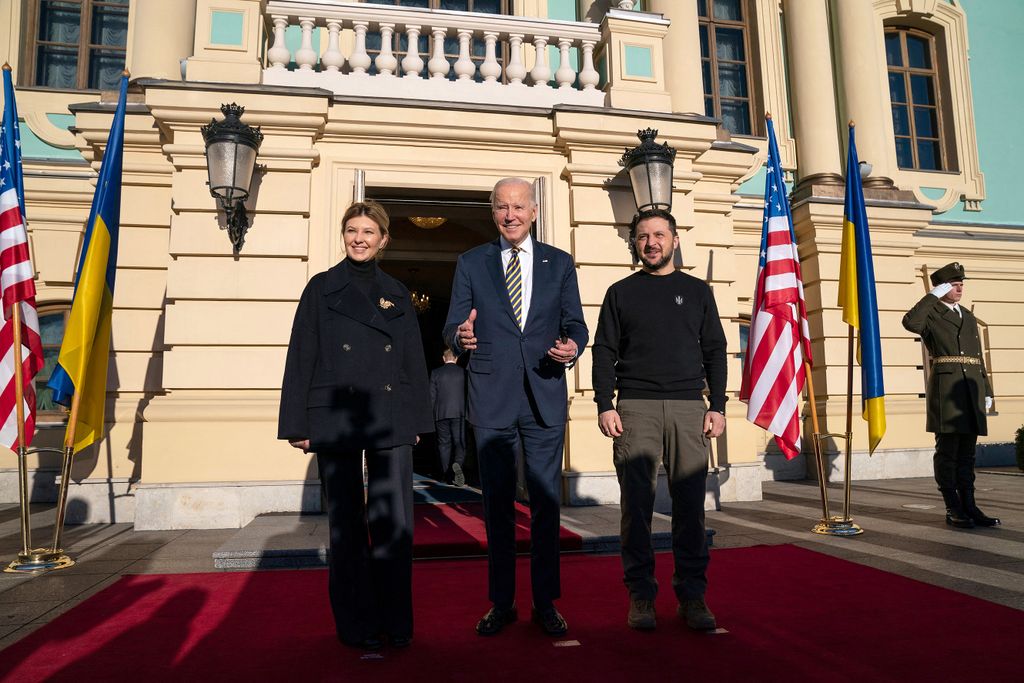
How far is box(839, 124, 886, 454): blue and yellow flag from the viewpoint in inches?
202

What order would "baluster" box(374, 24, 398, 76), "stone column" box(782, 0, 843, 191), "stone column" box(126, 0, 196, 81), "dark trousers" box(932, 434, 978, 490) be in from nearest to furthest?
"dark trousers" box(932, 434, 978, 490) < "baluster" box(374, 24, 398, 76) < "stone column" box(126, 0, 196, 81) < "stone column" box(782, 0, 843, 191)

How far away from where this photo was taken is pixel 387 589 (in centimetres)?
264

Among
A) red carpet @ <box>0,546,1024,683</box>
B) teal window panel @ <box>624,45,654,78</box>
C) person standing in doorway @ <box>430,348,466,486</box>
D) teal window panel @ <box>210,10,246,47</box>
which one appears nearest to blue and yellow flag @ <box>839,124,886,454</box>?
red carpet @ <box>0,546,1024,683</box>

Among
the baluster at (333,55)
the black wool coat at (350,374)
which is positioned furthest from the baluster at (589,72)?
the black wool coat at (350,374)

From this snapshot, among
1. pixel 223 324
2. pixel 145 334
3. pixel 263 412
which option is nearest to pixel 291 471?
pixel 263 412

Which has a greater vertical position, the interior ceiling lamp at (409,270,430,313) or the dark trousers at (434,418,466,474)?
the interior ceiling lamp at (409,270,430,313)

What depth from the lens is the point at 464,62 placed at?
6551 millimetres

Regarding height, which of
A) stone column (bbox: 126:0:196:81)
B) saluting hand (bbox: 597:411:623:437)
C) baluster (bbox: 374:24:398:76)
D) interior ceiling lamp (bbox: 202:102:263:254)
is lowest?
saluting hand (bbox: 597:411:623:437)

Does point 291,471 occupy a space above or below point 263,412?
below

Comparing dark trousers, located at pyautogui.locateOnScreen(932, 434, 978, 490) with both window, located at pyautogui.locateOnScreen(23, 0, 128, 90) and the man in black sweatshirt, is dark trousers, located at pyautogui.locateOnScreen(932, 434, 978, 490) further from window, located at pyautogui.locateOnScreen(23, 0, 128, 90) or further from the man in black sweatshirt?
window, located at pyautogui.locateOnScreen(23, 0, 128, 90)

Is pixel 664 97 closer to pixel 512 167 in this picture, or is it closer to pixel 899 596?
pixel 512 167

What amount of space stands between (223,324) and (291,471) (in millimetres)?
1386

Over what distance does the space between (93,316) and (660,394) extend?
3.88 m

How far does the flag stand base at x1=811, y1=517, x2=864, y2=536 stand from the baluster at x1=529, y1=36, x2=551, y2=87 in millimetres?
4758
